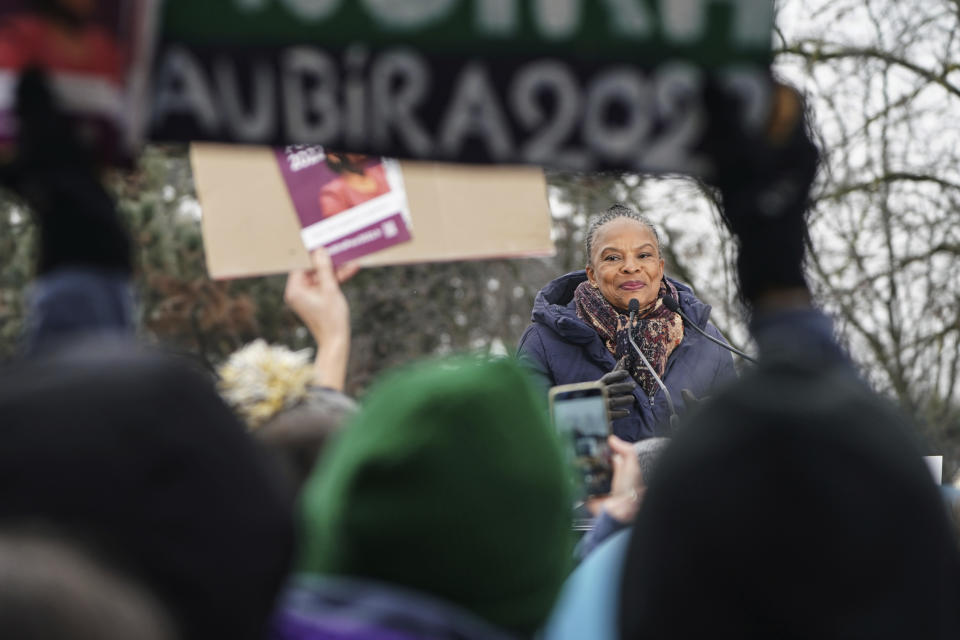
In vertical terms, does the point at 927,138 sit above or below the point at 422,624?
above

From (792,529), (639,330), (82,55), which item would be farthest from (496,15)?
(639,330)

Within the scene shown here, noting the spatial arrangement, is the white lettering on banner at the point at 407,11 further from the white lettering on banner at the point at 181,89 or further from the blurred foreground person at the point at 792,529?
→ the blurred foreground person at the point at 792,529

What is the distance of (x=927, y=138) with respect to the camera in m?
8.74

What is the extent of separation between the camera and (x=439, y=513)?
145cm

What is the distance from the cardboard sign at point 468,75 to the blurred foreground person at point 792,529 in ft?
1.38

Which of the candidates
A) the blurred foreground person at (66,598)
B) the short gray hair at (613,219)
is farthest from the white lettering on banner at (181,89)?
the short gray hair at (613,219)

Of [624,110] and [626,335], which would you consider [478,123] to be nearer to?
[624,110]

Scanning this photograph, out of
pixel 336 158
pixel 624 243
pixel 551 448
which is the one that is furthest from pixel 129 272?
pixel 624 243

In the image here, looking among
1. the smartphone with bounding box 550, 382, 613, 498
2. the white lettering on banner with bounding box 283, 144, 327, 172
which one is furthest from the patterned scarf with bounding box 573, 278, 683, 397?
the white lettering on banner with bounding box 283, 144, 327, 172

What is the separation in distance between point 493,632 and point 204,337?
321 inches

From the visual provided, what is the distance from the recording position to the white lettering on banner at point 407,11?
5.11 feet

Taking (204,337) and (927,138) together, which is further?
(204,337)

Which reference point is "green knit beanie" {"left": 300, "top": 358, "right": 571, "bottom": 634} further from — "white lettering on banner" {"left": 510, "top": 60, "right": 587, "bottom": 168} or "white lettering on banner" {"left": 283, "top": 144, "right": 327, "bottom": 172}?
"white lettering on banner" {"left": 283, "top": 144, "right": 327, "bottom": 172}

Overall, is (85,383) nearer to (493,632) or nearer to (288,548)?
(288,548)
